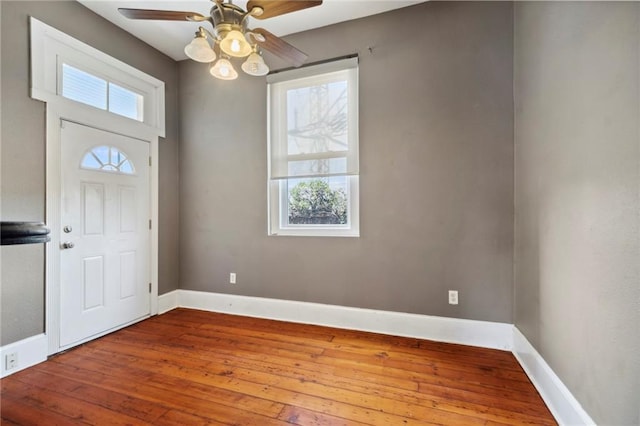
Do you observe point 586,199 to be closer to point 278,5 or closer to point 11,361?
point 278,5

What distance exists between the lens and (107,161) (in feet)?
8.54

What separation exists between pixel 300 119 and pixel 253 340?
2222 mm

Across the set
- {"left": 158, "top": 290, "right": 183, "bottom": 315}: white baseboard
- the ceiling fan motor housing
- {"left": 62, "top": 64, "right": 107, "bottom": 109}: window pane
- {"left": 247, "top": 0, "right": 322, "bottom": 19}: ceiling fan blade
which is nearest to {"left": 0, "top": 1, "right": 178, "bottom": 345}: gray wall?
{"left": 62, "top": 64, "right": 107, "bottom": 109}: window pane

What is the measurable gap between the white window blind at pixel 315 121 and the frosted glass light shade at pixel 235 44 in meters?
1.20

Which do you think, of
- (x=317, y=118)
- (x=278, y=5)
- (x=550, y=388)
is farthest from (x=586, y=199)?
(x=317, y=118)

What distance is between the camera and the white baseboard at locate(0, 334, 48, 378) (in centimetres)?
188

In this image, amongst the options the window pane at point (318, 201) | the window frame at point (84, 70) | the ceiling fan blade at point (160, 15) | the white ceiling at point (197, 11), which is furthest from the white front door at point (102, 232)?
the window pane at point (318, 201)

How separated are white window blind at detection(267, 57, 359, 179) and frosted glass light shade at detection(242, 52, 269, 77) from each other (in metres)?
1.03

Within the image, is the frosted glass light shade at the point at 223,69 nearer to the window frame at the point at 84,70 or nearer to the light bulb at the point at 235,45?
the light bulb at the point at 235,45

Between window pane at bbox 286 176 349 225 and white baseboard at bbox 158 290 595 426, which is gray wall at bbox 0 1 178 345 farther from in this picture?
window pane at bbox 286 176 349 225

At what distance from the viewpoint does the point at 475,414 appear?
151cm

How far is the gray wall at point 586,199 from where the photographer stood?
104cm

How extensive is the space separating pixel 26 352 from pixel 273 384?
1883 mm

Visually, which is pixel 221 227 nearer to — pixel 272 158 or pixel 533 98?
pixel 272 158
